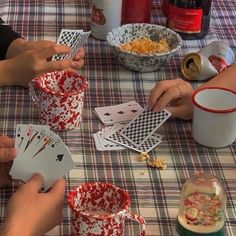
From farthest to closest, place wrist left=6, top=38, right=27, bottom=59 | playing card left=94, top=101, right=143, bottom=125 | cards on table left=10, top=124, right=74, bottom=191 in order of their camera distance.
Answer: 1. wrist left=6, top=38, right=27, bottom=59
2. playing card left=94, top=101, right=143, bottom=125
3. cards on table left=10, top=124, right=74, bottom=191

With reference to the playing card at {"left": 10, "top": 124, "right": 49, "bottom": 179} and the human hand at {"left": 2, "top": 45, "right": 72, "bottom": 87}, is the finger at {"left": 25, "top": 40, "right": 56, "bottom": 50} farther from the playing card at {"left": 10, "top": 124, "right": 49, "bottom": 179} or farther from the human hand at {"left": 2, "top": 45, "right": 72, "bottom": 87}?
the playing card at {"left": 10, "top": 124, "right": 49, "bottom": 179}

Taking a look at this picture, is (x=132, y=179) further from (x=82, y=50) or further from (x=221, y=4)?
(x=221, y=4)

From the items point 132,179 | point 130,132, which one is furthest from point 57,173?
point 130,132

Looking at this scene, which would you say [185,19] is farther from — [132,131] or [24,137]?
[24,137]

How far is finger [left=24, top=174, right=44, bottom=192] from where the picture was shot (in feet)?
3.69

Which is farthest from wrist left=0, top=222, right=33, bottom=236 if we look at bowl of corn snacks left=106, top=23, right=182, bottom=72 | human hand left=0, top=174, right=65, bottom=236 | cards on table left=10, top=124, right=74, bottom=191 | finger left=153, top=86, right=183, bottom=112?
bowl of corn snacks left=106, top=23, right=182, bottom=72

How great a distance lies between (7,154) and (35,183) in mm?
78

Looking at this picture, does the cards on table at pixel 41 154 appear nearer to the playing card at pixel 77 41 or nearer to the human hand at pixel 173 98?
the human hand at pixel 173 98

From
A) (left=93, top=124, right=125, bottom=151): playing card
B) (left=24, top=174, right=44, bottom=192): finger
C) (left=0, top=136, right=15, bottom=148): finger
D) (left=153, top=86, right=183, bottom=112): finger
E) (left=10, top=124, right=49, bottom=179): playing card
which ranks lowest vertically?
(left=93, top=124, right=125, bottom=151): playing card

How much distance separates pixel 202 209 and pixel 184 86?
1.48 feet

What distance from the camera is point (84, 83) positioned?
56.2 inches

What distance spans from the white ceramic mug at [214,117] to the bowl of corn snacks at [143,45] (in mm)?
272

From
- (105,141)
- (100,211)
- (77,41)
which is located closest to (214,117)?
(105,141)

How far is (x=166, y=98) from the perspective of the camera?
1434mm
